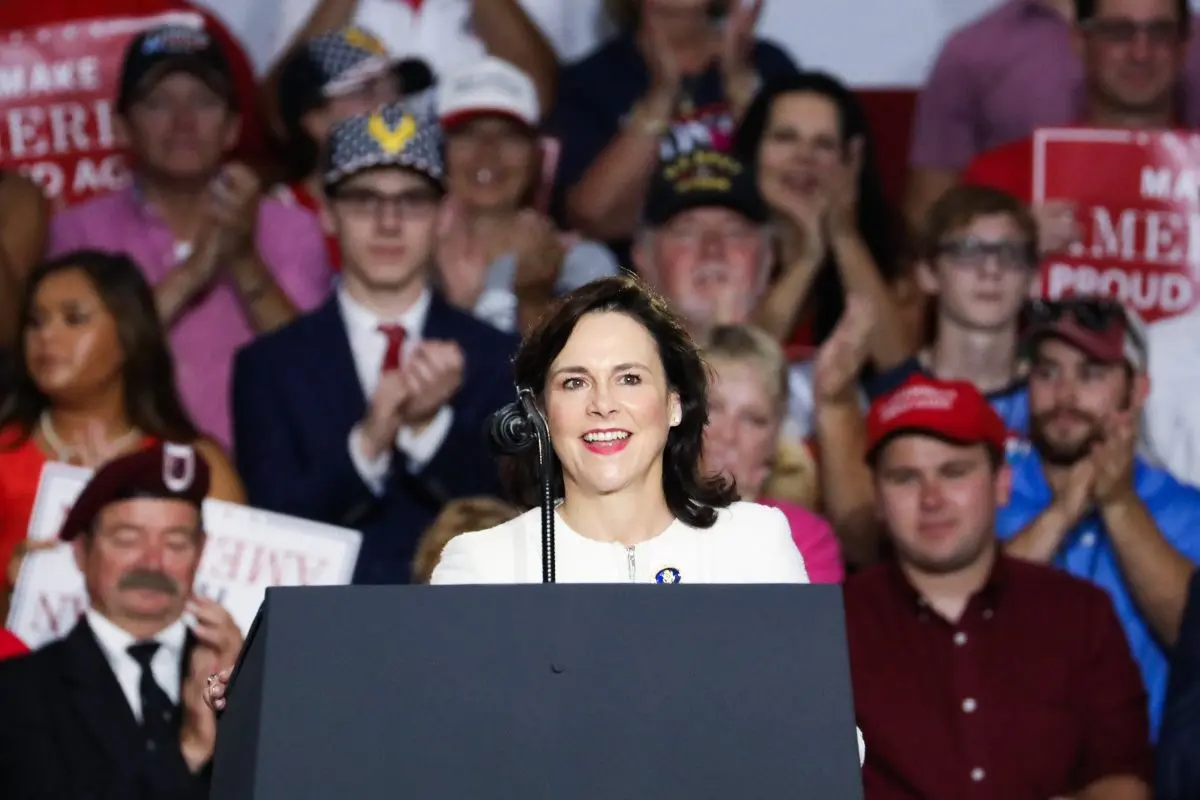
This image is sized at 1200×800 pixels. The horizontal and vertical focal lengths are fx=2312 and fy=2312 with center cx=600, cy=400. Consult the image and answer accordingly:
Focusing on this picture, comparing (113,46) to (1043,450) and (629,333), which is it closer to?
(1043,450)

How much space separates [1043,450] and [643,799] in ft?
9.53

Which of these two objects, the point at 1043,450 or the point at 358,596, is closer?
the point at 358,596

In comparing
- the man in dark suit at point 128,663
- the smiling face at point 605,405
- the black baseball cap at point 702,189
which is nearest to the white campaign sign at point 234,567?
the man in dark suit at point 128,663

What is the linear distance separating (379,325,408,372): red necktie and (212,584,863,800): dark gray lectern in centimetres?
276

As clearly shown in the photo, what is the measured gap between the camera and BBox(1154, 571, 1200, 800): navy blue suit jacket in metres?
4.23

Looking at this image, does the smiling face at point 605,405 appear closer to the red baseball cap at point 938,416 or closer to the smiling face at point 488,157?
the red baseball cap at point 938,416

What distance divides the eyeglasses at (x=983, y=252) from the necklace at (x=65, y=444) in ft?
6.09

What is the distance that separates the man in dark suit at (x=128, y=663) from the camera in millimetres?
4230

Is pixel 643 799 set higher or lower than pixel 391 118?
lower

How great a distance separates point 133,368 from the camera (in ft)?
16.3

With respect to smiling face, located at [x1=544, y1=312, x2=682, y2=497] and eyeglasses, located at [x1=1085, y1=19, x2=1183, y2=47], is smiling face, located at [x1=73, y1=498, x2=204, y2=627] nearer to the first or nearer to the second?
smiling face, located at [x1=544, y1=312, x2=682, y2=497]

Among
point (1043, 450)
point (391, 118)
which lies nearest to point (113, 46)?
point (391, 118)

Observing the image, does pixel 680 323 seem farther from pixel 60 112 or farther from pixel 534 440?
pixel 60 112

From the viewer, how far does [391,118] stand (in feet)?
16.9
